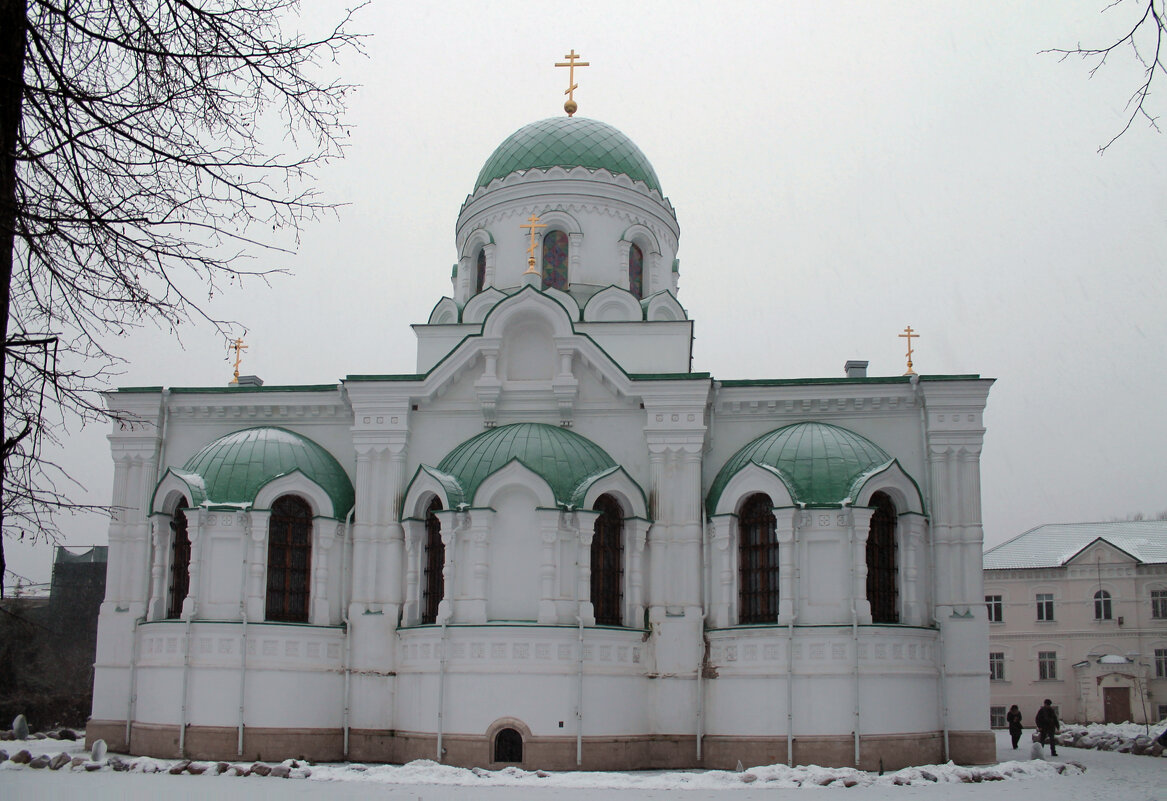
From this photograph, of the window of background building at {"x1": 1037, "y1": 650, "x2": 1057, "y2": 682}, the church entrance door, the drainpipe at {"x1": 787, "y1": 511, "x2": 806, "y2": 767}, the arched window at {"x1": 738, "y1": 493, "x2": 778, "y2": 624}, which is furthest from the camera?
the window of background building at {"x1": 1037, "y1": 650, "x2": 1057, "y2": 682}

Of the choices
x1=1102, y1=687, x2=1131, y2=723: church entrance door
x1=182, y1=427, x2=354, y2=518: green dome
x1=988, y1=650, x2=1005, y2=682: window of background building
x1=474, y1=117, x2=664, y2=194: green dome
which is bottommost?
x1=1102, y1=687, x2=1131, y2=723: church entrance door

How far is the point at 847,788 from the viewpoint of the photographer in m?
15.9

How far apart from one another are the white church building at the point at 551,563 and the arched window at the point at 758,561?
0.05 metres

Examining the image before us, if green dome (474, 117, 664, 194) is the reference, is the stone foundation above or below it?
below

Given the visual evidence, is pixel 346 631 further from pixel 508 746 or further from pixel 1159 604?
pixel 1159 604

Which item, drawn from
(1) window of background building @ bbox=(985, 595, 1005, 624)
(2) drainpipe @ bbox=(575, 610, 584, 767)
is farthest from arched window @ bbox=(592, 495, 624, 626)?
(1) window of background building @ bbox=(985, 595, 1005, 624)

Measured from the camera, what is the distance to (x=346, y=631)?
1994cm

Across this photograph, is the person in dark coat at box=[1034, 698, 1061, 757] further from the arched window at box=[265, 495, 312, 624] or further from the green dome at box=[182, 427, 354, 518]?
the arched window at box=[265, 495, 312, 624]

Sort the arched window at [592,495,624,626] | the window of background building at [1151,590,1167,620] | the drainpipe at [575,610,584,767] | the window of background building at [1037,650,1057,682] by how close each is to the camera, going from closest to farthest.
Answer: the drainpipe at [575,610,584,767], the arched window at [592,495,624,626], the window of background building at [1151,590,1167,620], the window of background building at [1037,650,1057,682]

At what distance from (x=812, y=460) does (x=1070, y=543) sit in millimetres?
25722

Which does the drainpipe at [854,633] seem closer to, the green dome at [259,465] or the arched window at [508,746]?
the arched window at [508,746]

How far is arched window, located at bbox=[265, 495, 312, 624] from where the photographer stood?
65.7 ft

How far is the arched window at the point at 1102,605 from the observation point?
3803 centimetres

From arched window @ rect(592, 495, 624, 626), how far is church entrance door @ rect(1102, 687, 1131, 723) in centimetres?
2498
